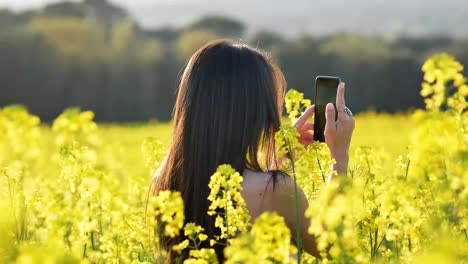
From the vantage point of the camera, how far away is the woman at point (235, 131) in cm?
328

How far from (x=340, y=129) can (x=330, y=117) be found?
0.07 meters

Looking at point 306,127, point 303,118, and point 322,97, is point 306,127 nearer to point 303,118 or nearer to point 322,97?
point 303,118

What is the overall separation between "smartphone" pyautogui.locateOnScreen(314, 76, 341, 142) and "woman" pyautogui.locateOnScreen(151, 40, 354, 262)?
119mm

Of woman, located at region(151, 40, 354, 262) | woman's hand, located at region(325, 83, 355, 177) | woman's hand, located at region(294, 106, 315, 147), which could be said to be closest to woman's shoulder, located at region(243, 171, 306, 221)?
woman, located at region(151, 40, 354, 262)

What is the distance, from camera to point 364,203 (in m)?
3.54

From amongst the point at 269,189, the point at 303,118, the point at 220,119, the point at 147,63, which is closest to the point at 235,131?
the point at 220,119

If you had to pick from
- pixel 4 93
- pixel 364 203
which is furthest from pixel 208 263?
pixel 4 93

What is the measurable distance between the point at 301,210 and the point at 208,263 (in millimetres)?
719

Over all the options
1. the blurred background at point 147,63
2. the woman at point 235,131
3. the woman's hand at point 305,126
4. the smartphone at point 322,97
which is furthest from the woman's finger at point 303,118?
the blurred background at point 147,63

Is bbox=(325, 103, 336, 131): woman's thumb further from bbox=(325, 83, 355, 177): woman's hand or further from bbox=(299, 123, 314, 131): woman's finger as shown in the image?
bbox=(299, 123, 314, 131): woman's finger

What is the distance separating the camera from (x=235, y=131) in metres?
3.29

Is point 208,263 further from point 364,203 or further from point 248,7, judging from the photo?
point 248,7

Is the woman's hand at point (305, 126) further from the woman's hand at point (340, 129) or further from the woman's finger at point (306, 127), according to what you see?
the woman's hand at point (340, 129)

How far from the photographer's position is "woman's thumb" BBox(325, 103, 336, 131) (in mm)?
3307
